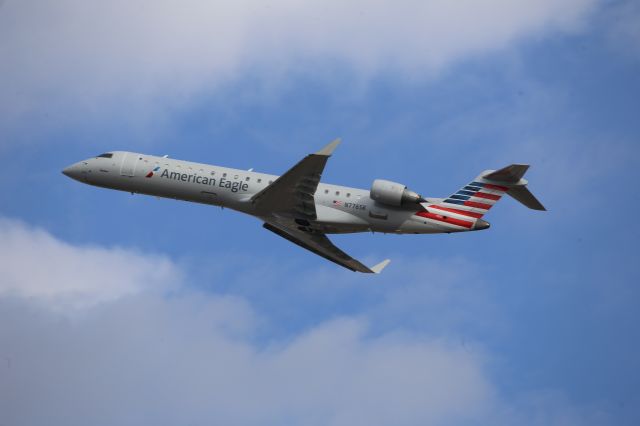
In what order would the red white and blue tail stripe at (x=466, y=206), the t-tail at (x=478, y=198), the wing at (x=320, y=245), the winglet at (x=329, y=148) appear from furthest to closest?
1. the wing at (x=320, y=245)
2. the red white and blue tail stripe at (x=466, y=206)
3. the t-tail at (x=478, y=198)
4. the winglet at (x=329, y=148)

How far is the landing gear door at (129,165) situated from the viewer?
43.0 meters

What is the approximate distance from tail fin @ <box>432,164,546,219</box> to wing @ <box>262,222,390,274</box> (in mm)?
6740

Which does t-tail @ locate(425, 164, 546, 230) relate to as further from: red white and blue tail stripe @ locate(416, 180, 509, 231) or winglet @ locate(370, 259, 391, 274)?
winglet @ locate(370, 259, 391, 274)

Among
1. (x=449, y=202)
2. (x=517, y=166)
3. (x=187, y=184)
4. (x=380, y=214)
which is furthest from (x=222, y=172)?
(x=517, y=166)

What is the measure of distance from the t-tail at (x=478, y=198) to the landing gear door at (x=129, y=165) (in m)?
14.6

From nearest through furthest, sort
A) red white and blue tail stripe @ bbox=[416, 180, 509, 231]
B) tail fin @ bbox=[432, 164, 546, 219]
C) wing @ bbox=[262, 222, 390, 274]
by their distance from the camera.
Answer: tail fin @ bbox=[432, 164, 546, 219] → red white and blue tail stripe @ bbox=[416, 180, 509, 231] → wing @ bbox=[262, 222, 390, 274]

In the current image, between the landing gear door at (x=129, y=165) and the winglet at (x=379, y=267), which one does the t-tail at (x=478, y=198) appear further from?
the landing gear door at (x=129, y=165)

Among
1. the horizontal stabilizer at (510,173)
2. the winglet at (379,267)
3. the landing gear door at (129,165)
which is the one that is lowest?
the winglet at (379,267)

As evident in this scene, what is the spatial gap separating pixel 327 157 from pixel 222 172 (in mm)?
6863

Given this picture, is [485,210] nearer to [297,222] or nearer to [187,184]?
[297,222]

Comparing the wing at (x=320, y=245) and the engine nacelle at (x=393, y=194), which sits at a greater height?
the engine nacelle at (x=393, y=194)

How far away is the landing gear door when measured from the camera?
43028 mm

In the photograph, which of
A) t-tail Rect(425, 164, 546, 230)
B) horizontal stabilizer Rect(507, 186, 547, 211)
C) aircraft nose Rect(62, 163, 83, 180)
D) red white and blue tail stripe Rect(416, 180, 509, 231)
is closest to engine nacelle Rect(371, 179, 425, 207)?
red white and blue tail stripe Rect(416, 180, 509, 231)

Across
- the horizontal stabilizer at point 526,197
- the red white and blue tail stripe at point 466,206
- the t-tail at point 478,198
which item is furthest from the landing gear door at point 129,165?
the horizontal stabilizer at point 526,197
